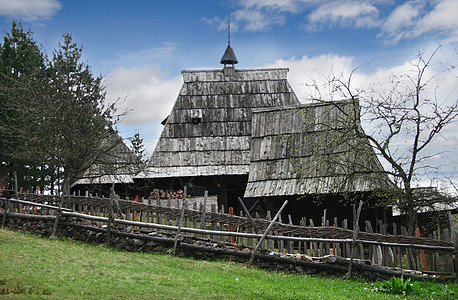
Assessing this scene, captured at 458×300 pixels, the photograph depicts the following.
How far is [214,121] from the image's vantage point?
27438mm

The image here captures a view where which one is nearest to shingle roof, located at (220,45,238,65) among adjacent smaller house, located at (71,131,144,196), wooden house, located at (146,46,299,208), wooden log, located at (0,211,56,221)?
wooden house, located at (146,46,299,208)

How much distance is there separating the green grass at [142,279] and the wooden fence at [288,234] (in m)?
0.90

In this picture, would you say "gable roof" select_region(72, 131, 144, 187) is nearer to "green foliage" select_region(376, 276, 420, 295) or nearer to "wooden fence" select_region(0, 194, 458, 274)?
"wooden fence" select_region(0, 194, 458, 274)

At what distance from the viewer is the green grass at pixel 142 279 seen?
346 inches

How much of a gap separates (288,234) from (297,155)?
7.57 meters

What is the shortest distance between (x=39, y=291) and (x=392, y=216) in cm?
1417

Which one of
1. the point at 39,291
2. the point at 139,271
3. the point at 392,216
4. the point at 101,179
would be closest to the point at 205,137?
the point at 101,179

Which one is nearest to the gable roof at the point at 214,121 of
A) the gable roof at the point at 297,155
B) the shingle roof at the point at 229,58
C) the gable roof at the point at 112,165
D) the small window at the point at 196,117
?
the small window at the point at 196,117

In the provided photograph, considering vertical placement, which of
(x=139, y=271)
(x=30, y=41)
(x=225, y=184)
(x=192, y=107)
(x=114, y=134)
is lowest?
(x=139, y=271)

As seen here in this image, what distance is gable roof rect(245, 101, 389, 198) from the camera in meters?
17.7

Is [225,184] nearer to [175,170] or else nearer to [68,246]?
[175,170]

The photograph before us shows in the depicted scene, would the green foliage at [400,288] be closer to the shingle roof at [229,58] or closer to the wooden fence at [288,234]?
the wooden fence at [288,234]

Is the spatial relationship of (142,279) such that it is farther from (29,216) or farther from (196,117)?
(196,117)

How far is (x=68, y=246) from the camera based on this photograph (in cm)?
1378
